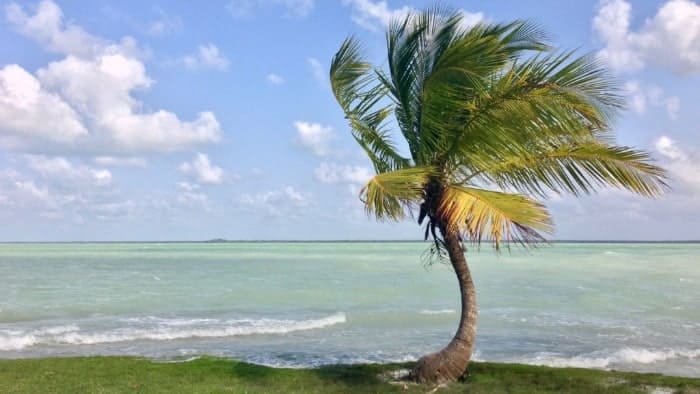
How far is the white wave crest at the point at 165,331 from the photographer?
17234 millimetres

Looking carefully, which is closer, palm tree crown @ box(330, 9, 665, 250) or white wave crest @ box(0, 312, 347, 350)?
palm tree crown @ box(330, 9, 665, 250)

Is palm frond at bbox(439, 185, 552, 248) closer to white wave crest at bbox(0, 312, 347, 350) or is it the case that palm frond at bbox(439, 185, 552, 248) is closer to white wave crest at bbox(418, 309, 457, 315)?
white wave crest at bbox(0, 312, 347, 350)

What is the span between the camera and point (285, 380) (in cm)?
988

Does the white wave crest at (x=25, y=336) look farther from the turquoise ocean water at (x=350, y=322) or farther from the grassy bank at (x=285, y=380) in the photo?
the grassy bank at (x=285, y=380)

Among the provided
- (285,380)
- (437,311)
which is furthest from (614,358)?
(437,311)

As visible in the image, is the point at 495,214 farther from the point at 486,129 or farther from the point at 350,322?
the point at 350,322

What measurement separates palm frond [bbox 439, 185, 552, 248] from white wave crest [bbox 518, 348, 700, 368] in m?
7.24

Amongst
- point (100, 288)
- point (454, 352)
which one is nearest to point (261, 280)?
point (100, 288)

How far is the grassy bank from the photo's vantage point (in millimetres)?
9180

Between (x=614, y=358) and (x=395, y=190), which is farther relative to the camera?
(x=614, y=358)

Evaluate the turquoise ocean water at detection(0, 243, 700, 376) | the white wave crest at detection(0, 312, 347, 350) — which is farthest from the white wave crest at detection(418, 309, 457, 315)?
the white wave crest at detection(0, 312, 347, 350)

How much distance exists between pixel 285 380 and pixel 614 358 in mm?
9016

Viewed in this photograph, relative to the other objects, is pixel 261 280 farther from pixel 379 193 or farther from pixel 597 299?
pixel 379 193

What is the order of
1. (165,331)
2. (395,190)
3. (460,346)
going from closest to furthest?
(395,190)
(460,346)
(165,331)
